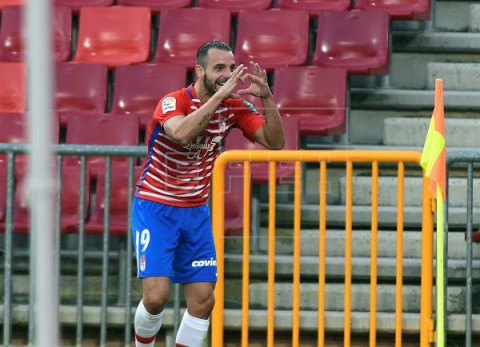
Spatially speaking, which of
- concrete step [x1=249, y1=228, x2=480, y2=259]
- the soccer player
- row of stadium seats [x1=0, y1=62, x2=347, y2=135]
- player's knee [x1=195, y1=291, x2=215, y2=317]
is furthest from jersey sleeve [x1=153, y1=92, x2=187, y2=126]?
row of stadium seats [x1=0, y1=62, x2=347, y2=135]

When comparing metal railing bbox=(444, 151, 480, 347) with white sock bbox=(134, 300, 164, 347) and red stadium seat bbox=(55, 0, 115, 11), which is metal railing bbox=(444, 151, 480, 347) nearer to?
white sock bbox=(134, 300, 164, 347)

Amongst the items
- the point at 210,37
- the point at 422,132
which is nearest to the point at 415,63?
the point at 422,132

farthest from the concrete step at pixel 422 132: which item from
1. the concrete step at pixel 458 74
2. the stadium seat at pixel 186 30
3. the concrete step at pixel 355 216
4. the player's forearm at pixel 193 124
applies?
the player's forearm at pixel 193 124

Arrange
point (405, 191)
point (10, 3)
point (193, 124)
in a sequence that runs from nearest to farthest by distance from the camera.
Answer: point (193, 124) → point (405, 191) → point (10, 3)

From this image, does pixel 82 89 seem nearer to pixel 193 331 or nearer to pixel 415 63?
pixel 415 63

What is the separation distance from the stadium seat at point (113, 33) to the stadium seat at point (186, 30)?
0.47ft

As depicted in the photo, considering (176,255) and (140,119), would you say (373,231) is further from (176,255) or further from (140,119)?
(140,119)

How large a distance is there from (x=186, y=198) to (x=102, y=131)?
225cm

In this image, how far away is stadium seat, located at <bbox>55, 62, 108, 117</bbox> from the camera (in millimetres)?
8797

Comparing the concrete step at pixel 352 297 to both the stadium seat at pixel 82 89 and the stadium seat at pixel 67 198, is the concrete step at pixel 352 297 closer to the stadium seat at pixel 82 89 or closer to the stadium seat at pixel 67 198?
the stadium seat at pixel 67 198

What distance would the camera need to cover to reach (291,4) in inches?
371

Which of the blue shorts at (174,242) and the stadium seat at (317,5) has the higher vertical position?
the stadium seat at (317,5)

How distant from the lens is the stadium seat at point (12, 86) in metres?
8.98

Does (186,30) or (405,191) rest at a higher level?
(186,30)
